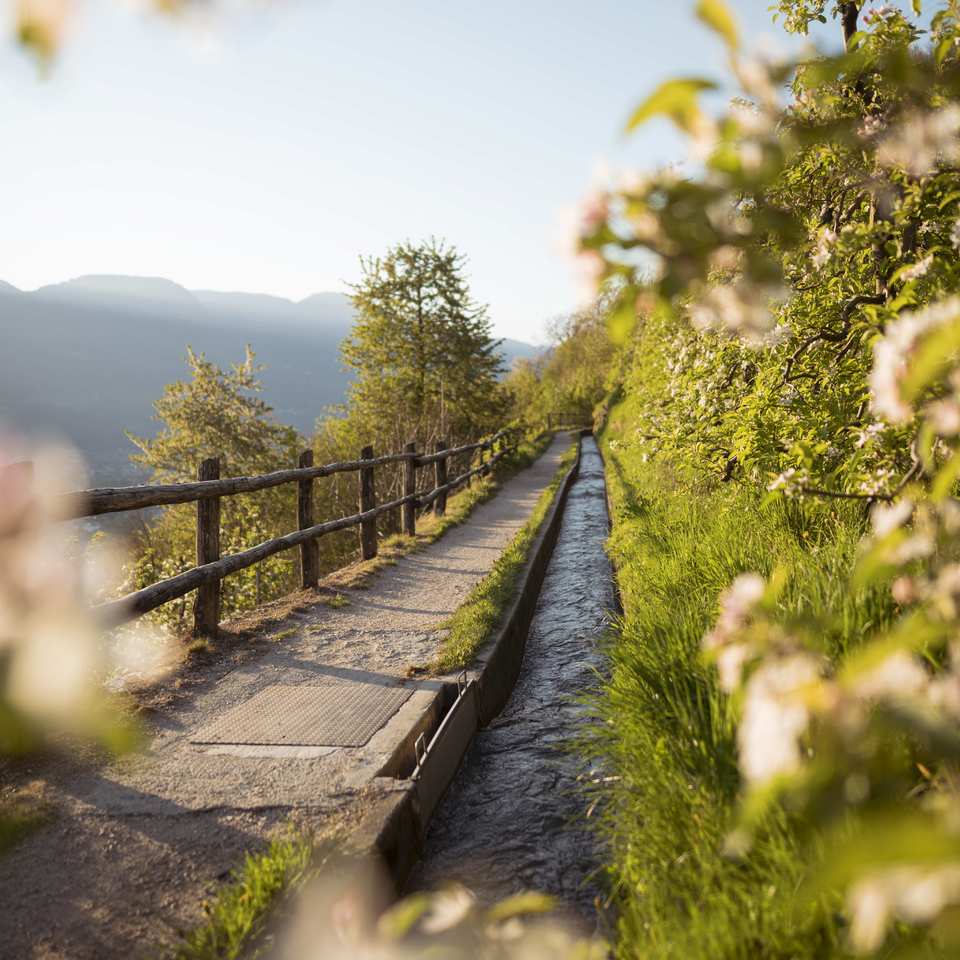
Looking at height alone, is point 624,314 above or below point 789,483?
above

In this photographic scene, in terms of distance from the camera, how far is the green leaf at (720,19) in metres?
1.07

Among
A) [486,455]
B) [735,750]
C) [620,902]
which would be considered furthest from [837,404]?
[486,455]

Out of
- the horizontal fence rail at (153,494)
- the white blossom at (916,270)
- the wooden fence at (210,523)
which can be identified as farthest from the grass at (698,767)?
the horizontal fence rail at (153,494)

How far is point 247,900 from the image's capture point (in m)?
2.60

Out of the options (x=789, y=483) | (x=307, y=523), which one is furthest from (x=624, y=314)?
(x=307, y=523)

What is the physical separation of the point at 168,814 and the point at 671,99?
11.4 feet

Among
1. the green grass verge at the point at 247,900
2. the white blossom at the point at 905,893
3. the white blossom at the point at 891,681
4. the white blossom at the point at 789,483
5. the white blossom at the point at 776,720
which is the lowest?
the green grass verge at the point at 247,900

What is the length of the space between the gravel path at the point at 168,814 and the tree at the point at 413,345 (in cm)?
2072

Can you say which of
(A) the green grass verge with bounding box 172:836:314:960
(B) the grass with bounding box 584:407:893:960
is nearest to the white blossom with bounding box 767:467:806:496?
(B) the grass with bounding box 584:407:893:960

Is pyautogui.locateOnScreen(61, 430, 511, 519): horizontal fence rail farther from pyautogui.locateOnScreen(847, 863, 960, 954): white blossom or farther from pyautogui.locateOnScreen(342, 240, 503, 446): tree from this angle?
pyautogui.locateOnScreen(342, 240, 503, 446): tree

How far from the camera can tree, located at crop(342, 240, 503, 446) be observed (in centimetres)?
2581

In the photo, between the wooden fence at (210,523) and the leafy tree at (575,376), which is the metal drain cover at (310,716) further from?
the leafy tree at (575,376)

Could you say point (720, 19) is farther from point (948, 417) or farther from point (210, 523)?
point (210, 523)

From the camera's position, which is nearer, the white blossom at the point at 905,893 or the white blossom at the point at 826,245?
the white blossom at the point at 905,893
